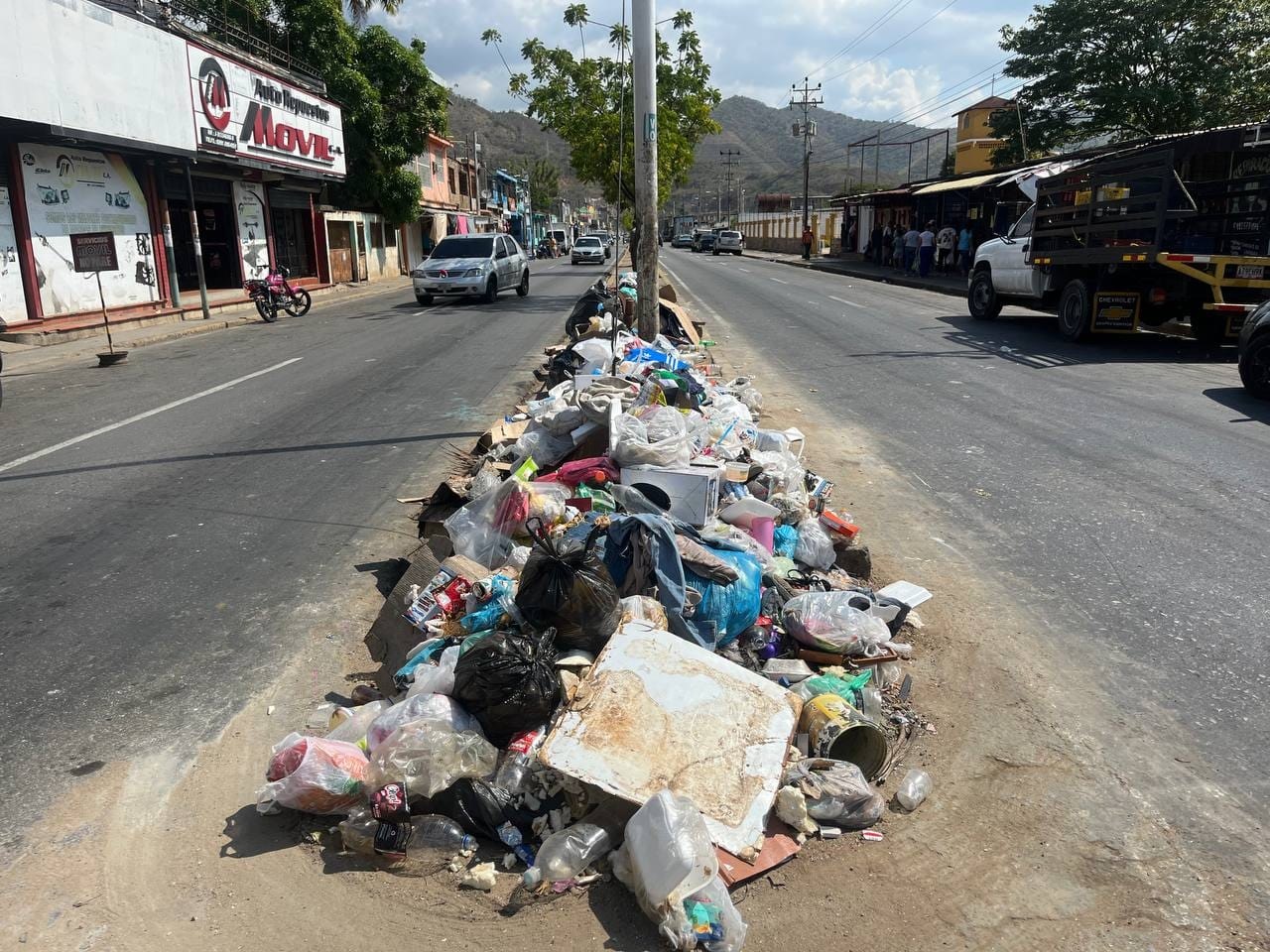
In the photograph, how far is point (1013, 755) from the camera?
352 cm

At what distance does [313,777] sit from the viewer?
309 cm

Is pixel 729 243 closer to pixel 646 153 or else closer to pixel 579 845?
pixel 646 153

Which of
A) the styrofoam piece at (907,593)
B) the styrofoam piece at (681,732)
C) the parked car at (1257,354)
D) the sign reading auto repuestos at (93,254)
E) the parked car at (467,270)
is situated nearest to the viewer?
the styrofoam piece at (681,732)

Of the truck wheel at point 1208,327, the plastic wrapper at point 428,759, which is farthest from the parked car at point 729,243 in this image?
the plastic wrapper at point 428,759

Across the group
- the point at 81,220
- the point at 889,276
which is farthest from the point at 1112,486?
the point at 889,276

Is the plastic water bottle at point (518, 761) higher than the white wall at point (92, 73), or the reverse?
the white wall at point (92, 73)

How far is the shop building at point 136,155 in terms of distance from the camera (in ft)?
51.7

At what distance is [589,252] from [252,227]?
24.4 m

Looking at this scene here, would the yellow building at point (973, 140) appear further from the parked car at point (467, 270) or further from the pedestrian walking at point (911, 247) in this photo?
the parked car at point (467, 270)

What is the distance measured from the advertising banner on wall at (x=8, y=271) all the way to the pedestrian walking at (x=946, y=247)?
27001 millimetres

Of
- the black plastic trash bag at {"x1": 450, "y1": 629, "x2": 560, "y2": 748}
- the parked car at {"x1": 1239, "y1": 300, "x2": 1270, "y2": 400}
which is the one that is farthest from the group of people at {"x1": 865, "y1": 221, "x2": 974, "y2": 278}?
the black plastic trash bag at {"x1": 450, "y1": 629, "x2": 560, "y2": 748}

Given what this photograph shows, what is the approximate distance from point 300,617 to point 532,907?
2.42m

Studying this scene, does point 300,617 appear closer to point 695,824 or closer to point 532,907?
point 532,907

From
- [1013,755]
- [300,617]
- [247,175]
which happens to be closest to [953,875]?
[1013,755]
